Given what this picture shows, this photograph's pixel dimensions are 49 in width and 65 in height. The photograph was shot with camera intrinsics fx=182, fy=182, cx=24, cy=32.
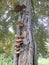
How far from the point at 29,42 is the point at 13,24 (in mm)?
552

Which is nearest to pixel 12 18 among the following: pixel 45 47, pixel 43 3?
pixel 43 3

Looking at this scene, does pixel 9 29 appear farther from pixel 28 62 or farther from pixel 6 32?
pixel 28 62

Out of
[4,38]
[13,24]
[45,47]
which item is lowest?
[45,47]

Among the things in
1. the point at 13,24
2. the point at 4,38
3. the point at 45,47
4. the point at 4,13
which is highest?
the point at 4,13

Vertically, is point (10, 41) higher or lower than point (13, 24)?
lower

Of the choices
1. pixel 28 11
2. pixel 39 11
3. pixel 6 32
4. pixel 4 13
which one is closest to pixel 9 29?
pixel 6 32

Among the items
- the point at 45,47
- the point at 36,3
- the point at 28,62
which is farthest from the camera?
the point at 45,47

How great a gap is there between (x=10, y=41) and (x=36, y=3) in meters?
0.41

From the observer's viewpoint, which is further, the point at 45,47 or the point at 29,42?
the point at 45,47

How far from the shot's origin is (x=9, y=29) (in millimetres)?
1681

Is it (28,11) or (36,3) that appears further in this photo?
(36,3)

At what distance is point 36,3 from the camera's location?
1.62m

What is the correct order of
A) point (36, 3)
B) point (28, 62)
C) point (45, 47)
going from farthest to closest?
point (45, 47), point (36, 3), point (28, 62)

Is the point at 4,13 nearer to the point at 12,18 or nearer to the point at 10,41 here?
the point at 12,18
